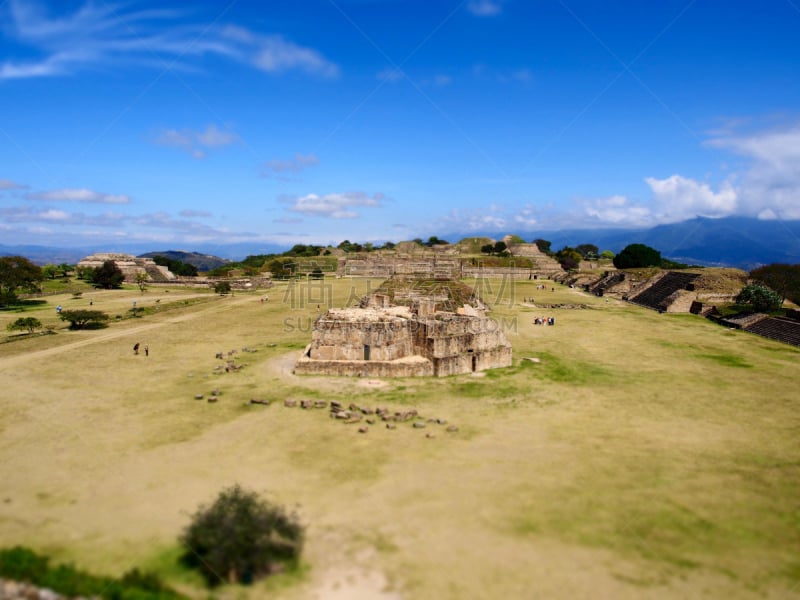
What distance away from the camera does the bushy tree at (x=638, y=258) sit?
71500mm

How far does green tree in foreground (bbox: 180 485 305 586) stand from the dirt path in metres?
18.8

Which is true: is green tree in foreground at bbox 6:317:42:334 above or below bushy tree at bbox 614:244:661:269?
below

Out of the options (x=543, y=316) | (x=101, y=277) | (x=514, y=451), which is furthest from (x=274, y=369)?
(x=101, y=277)

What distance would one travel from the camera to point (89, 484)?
10.9 metres

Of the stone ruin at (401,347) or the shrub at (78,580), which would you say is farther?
the stone ruin at (401,347)

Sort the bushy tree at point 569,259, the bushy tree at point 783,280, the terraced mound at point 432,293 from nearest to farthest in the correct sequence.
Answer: the terraced mound at point 432,293 < the bushy tree at point 783,280 < the bushy tree at point 569,259

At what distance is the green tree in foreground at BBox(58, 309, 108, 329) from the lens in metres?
29.7

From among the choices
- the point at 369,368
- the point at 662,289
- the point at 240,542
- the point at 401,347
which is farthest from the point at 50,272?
the point at 662,289

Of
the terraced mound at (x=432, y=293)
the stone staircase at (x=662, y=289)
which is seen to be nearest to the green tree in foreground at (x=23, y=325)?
the terraced mound at (x=432, y=293)

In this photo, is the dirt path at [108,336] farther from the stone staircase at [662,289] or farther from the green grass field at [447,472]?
the stone staircase at [662,289]

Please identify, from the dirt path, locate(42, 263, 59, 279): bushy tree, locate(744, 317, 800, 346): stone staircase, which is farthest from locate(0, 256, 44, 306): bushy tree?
locate(744, 317, 800, 346): stone staircase

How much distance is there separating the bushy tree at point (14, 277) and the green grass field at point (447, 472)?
21592 mm

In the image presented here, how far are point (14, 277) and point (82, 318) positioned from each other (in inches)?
685

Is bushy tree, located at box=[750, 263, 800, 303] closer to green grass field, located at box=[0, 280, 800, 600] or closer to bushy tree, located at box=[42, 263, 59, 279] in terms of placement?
green grass field, located at box=[0, 280, 800, 600]
